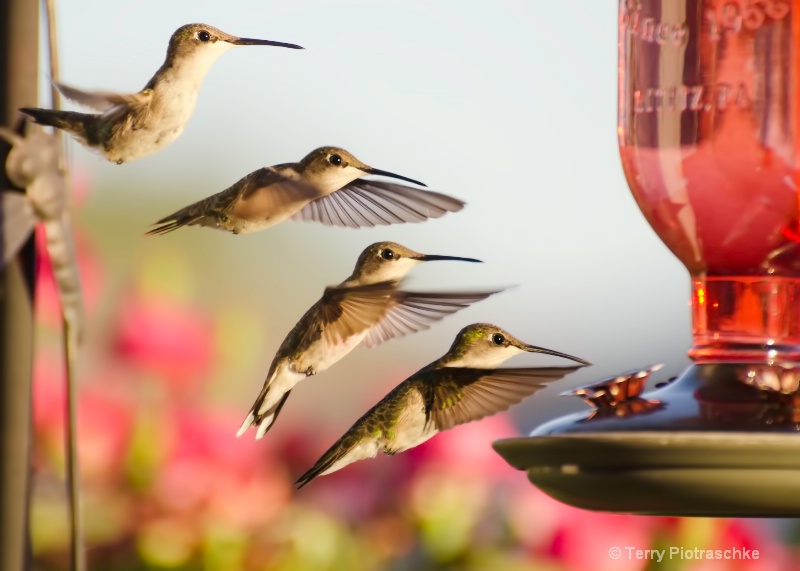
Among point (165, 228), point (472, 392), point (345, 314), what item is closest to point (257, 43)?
point (165, 228)

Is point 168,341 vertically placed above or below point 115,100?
below

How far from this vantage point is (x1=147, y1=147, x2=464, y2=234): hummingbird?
7.27 feet

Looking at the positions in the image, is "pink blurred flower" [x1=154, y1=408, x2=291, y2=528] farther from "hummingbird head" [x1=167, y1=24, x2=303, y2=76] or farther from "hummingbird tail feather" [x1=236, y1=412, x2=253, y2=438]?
"hummingbird head" [x1=167, y1=24, x2=303, y2=76]

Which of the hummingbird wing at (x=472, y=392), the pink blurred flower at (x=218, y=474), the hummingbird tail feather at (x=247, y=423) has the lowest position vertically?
the pink blurred flower at (x=218, y=474)

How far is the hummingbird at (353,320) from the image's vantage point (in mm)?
2289

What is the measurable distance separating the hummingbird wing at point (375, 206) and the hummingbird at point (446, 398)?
226 millimetres

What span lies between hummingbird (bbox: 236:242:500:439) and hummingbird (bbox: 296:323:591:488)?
11 centimetres

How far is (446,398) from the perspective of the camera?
2447mm

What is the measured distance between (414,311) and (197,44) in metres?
0.57

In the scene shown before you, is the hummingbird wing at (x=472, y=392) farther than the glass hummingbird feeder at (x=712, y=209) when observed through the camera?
Yes

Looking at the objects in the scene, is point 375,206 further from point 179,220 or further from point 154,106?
point 154,106

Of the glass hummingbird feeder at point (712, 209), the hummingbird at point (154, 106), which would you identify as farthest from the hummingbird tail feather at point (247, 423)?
the glass hummingbird feeder at point (712, 209)

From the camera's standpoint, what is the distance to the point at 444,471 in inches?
111

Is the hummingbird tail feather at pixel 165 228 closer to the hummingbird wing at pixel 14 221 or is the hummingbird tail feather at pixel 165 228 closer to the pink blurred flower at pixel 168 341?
the pink blurred flower at pixel 168 341
